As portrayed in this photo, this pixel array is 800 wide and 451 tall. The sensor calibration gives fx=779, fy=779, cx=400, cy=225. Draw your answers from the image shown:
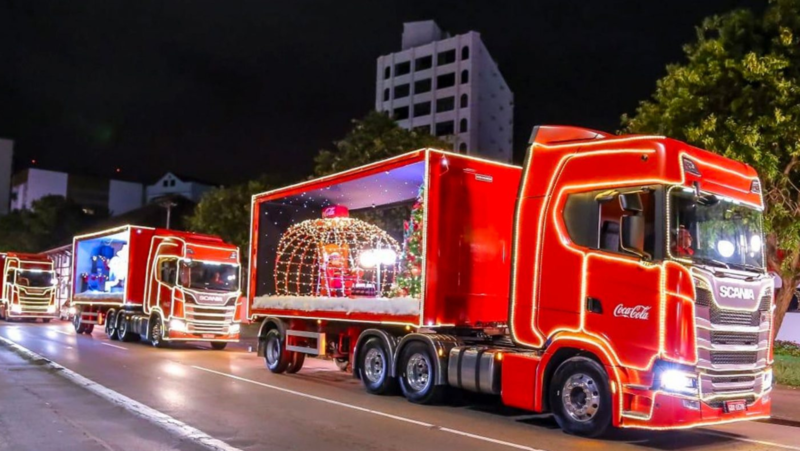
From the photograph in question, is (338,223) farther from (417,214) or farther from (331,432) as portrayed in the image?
(331,432)

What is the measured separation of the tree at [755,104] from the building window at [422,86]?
212ft

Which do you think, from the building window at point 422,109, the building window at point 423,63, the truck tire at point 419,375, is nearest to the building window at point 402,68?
the building window at point 423,63

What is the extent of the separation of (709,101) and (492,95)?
65.4 m

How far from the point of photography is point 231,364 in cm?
1833

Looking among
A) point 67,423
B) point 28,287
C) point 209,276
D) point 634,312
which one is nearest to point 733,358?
point 634,312

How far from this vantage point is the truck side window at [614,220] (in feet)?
29.3

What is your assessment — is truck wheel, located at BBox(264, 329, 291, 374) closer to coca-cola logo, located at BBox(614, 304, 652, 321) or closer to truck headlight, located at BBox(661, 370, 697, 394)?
coca-cola logo, located at BBox(614, 304, 652, 321)

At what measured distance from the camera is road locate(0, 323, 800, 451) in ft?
29.7

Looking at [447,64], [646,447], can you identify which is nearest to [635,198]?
[646,447]

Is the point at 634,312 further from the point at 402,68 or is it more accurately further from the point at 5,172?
the point at 5,172

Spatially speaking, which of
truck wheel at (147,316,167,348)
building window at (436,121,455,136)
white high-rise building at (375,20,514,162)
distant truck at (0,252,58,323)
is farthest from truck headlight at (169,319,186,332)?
building window at (436,121,455,136)

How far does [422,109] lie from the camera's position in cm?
8288

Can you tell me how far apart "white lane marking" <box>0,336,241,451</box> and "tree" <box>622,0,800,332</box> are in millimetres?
11208

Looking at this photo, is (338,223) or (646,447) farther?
(338,223)
